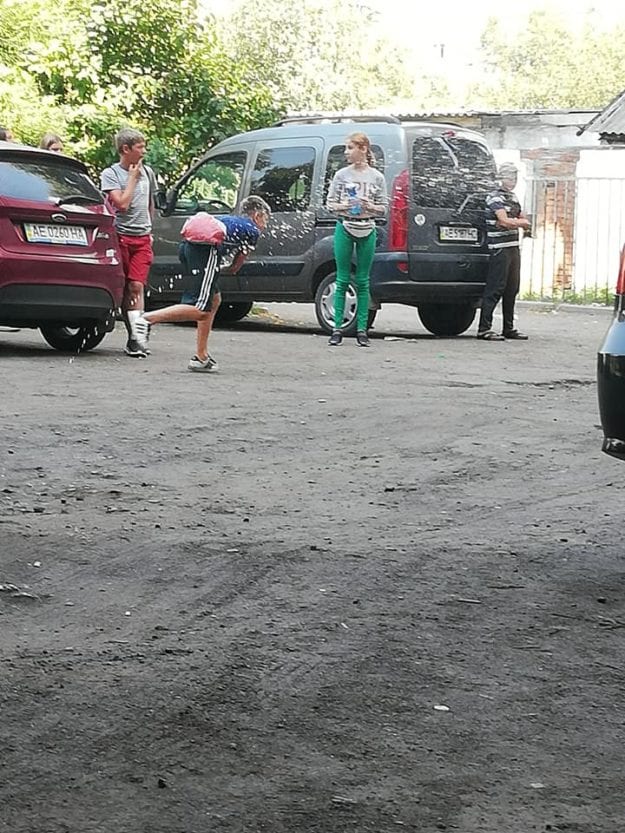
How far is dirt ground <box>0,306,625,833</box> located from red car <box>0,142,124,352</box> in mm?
2695

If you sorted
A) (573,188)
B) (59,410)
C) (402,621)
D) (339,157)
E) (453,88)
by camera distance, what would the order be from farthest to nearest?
(453,88)
(573,188)
(339,157)
(59,410)
(402,621)

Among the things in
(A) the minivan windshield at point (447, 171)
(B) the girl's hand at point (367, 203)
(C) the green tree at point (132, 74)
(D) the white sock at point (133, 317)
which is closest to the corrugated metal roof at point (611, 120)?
(C) the green tree at point (132, 74)

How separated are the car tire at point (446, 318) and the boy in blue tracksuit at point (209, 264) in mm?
4972

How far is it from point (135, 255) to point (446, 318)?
4532 millimetres

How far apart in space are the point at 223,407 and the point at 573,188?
2006 cm

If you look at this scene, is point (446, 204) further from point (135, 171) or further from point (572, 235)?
point (572, 235)

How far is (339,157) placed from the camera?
16422mm

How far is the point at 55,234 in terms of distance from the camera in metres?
12.7

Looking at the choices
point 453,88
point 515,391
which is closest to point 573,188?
point 515,391

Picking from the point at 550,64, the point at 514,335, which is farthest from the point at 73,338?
the point at 550,64

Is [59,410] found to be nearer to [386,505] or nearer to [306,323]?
[386,505]

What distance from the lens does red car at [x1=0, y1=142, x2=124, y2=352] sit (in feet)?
40.6

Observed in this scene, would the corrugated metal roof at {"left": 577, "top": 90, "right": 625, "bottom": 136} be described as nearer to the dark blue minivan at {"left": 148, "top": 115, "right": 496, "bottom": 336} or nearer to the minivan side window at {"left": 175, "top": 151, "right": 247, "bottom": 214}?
the dark blue minivan at {"left": 148, "top": 115, "right": 496, "bottom": 336}

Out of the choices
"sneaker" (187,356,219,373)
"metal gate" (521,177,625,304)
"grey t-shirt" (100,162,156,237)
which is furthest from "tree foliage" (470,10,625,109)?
"sneaker" (187,356,219,373)
